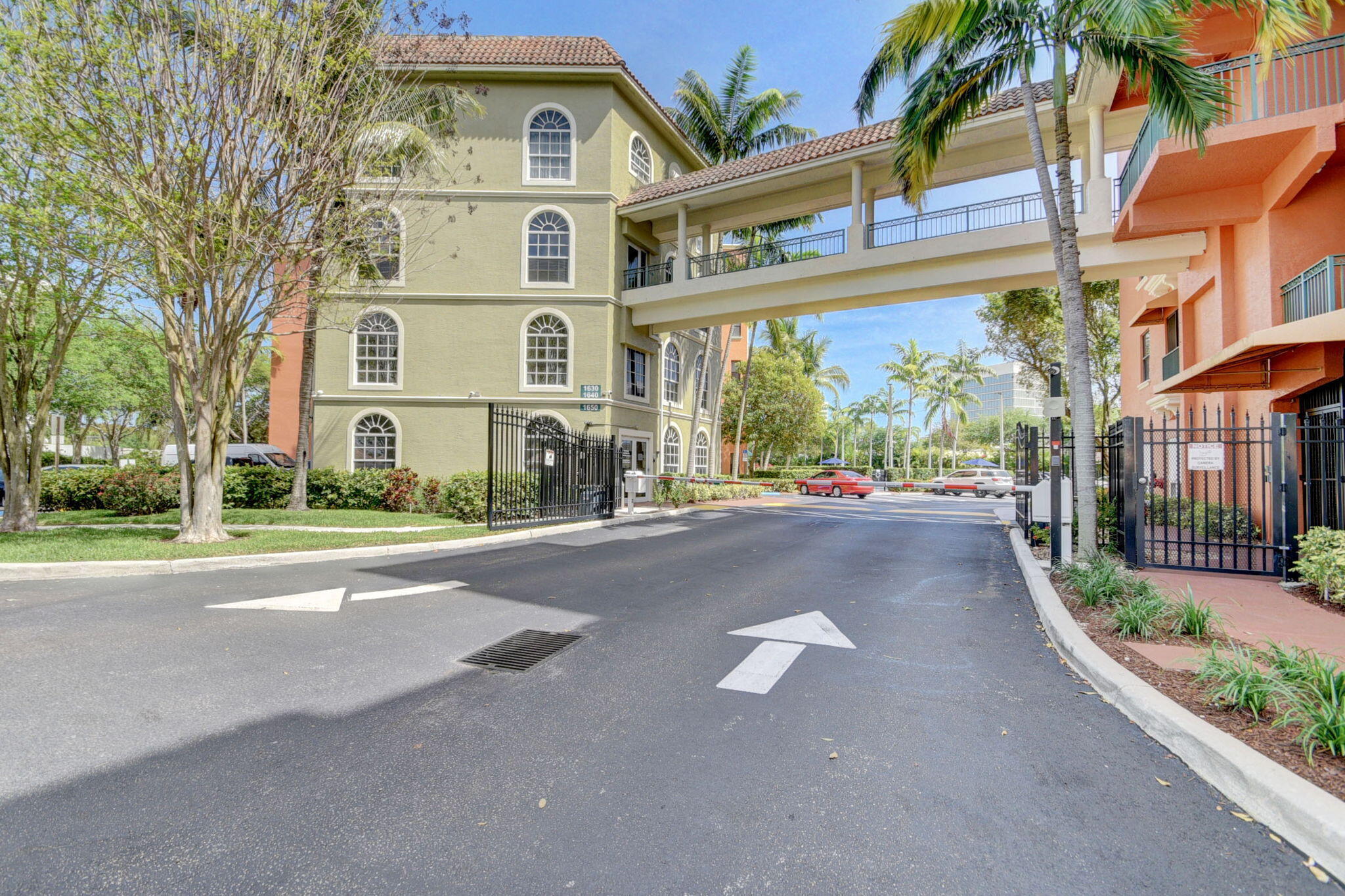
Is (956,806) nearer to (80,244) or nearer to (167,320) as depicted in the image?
(167,320)

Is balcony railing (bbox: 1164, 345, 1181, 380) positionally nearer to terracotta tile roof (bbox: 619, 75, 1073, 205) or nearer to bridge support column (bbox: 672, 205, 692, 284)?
terracotta tile roof (bbox: 619, 75, 1073, 205)

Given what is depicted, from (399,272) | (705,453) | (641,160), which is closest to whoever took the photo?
(399,272)

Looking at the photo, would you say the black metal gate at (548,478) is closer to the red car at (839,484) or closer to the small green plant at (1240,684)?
the small green plant at (1240,684)

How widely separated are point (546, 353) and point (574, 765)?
59.8 feet

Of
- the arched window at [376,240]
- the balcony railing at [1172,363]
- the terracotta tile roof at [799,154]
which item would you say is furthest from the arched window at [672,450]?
the balcony railing at [1172,363]

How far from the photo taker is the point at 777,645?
544 centimetres

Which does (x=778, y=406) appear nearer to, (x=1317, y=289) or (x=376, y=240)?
(x=376, y=240)

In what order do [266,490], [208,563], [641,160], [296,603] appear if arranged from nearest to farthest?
[296,603] → [208,563] → [266,490] → [641,160]

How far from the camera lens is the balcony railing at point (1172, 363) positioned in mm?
14961

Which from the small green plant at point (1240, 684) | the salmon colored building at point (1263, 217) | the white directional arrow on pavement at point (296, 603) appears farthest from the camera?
the salmon colored building at point (1263, 217)

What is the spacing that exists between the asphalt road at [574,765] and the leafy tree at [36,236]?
21.6 feet

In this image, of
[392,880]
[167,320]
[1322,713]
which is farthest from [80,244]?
[1322,713]

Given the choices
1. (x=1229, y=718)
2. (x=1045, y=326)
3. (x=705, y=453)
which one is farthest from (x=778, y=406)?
(x=1229, y=718)

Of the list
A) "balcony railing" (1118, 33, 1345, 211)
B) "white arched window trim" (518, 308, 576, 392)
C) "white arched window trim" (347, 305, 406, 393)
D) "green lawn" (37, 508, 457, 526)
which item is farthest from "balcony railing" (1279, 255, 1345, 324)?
"white arched window trim" (347, 305, 406, 393)
